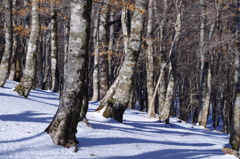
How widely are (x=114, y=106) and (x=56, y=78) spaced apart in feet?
36.3

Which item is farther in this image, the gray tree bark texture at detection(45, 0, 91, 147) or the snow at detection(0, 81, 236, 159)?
the gray tree bark texture at detection(45, 0, 91, 147)

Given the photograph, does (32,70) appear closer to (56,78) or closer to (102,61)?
(102,61)

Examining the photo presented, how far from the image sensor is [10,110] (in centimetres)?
647

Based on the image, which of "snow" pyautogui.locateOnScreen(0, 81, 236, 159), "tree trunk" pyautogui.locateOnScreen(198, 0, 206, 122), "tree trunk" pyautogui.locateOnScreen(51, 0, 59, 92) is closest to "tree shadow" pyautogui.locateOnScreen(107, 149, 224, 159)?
"snow" pyautogui.locateOnScreen(0, 81, 236, 159)

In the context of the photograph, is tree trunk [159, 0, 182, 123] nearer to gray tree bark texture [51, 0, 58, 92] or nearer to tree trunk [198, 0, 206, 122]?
tree trunk [198, 0, 206, 122]

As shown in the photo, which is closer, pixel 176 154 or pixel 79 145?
pixel 79 145

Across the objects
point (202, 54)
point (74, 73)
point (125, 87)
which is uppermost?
point (202, 54)

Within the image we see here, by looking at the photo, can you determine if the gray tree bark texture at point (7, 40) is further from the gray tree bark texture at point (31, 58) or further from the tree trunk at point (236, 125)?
the tree trunk at point (236, 125)

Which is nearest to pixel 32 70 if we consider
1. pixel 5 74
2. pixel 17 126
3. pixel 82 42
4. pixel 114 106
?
pixel 5 74

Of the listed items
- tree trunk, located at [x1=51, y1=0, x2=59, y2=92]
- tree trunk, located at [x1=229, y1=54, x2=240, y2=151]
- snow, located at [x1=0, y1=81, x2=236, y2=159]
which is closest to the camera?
snow, located at [x1=0, y1=81, x2=236, y2=159]

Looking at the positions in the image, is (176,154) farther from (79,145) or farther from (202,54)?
(202,54)

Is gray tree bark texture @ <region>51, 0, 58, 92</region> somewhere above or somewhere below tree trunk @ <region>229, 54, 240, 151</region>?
above

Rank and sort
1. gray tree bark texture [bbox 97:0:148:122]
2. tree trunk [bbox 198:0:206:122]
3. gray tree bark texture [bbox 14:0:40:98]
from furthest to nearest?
1. tree trunk [bbox 198:0:206:122]
2. gray tree bark texture [bbox 14:0:40:98]
3. gray tree bark texture [bbox 97:0:148:122]

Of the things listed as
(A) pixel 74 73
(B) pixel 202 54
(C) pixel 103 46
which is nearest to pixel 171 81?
(C) pixel 103 46
